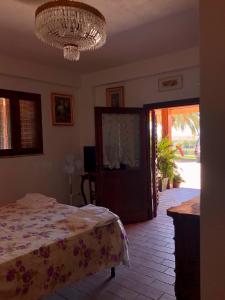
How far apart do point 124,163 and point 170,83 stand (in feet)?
4.94

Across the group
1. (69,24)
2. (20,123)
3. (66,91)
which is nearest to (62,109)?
(66,91)

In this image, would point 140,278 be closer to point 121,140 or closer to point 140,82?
point 121,140

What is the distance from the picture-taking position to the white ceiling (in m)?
2.39

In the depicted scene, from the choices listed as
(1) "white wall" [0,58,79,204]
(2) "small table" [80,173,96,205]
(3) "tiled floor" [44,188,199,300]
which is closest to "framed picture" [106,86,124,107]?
(1) "white wall" [0,58,79,204]

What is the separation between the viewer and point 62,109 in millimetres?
4797

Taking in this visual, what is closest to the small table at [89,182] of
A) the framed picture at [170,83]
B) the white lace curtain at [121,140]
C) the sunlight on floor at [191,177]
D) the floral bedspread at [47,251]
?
the white lace curtain at [121,140]

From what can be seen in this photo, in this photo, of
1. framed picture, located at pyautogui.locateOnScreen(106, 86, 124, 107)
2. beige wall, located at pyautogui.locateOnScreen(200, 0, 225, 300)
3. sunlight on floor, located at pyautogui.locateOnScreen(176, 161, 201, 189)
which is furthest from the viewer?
sunlight on floor, located at pyautogui.locateOnScreen(176, 161, 201, 189)

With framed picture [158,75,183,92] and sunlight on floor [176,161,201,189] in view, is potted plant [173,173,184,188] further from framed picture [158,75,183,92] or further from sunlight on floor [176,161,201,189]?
framed picture [158,75,183,92]

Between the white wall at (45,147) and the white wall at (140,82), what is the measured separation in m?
0.25

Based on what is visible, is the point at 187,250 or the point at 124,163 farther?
the point at 124,163

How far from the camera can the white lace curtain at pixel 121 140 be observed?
14.1ft

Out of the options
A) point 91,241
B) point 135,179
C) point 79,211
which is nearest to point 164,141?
point 135,179

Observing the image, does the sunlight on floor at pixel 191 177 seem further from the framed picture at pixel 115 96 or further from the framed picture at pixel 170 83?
the framed picture at pixel 170 83

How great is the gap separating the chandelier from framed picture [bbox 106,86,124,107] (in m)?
2.51
